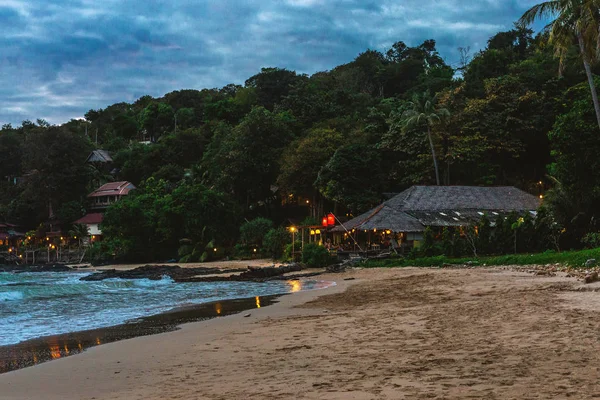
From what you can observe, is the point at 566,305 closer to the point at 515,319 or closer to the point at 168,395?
the point at 515,319

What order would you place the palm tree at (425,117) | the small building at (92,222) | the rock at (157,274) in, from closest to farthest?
the rock at (157,274)
the palm tree at (425,117)
the small building at (92,222)

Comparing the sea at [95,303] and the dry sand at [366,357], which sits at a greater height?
the dry sand at [366,357]

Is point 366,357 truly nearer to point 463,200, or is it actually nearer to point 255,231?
point 463,200

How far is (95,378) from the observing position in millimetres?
7125

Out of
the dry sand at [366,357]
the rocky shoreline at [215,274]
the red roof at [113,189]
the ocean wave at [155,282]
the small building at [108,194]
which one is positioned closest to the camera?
the dry sand at [366,357]

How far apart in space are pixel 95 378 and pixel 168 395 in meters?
1.74

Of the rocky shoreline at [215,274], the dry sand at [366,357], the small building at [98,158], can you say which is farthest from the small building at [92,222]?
the dry sand at [366,357]

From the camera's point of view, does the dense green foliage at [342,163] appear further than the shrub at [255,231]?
No

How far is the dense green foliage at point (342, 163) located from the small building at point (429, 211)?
202cm

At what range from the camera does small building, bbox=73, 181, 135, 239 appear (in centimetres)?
5922

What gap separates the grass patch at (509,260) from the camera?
1965 cm

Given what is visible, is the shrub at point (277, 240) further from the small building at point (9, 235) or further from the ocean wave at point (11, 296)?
the small building at point (9, 235)

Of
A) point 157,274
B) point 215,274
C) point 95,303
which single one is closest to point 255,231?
point 157,274

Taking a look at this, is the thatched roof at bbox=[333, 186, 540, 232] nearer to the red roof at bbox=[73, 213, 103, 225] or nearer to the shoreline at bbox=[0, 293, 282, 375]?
the shoreline at bbox=[0, 293, 282, 375]
